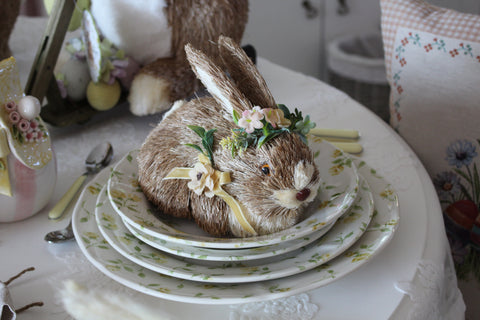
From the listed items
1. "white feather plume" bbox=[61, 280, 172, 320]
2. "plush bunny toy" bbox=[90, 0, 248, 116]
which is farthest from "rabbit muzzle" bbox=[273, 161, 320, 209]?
"plush bunny toy" bbox=[90, 0, 248, 116]

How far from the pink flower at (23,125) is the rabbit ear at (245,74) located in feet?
0.79

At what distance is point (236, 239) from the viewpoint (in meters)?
0.46

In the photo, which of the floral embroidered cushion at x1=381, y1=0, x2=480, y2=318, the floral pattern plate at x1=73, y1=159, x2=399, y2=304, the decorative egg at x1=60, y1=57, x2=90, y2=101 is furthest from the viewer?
the decorative egg at x1=60, y1=57, x2=90, y2=101

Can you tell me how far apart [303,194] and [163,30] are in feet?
1.56

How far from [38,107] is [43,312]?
237mm

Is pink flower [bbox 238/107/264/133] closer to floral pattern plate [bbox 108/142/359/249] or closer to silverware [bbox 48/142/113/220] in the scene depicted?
floral pattern plate [bbox 108/142/359/249]

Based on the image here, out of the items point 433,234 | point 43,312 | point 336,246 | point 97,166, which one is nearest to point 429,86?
point 433,234

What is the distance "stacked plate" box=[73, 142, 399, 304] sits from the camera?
42 centimetres

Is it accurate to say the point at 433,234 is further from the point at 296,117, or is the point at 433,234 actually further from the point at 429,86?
the point at 429,86

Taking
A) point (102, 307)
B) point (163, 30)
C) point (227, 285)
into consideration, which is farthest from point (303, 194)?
point (163, 30)

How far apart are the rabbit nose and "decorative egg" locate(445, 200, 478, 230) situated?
16.1 inches

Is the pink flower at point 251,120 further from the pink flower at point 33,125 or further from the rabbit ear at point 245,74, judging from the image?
the pink flower at point 33,125

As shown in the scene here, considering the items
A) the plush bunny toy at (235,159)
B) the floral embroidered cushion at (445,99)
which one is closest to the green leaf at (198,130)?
the plush bunny toy at (235,159)

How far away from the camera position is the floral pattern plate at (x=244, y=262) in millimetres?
425
